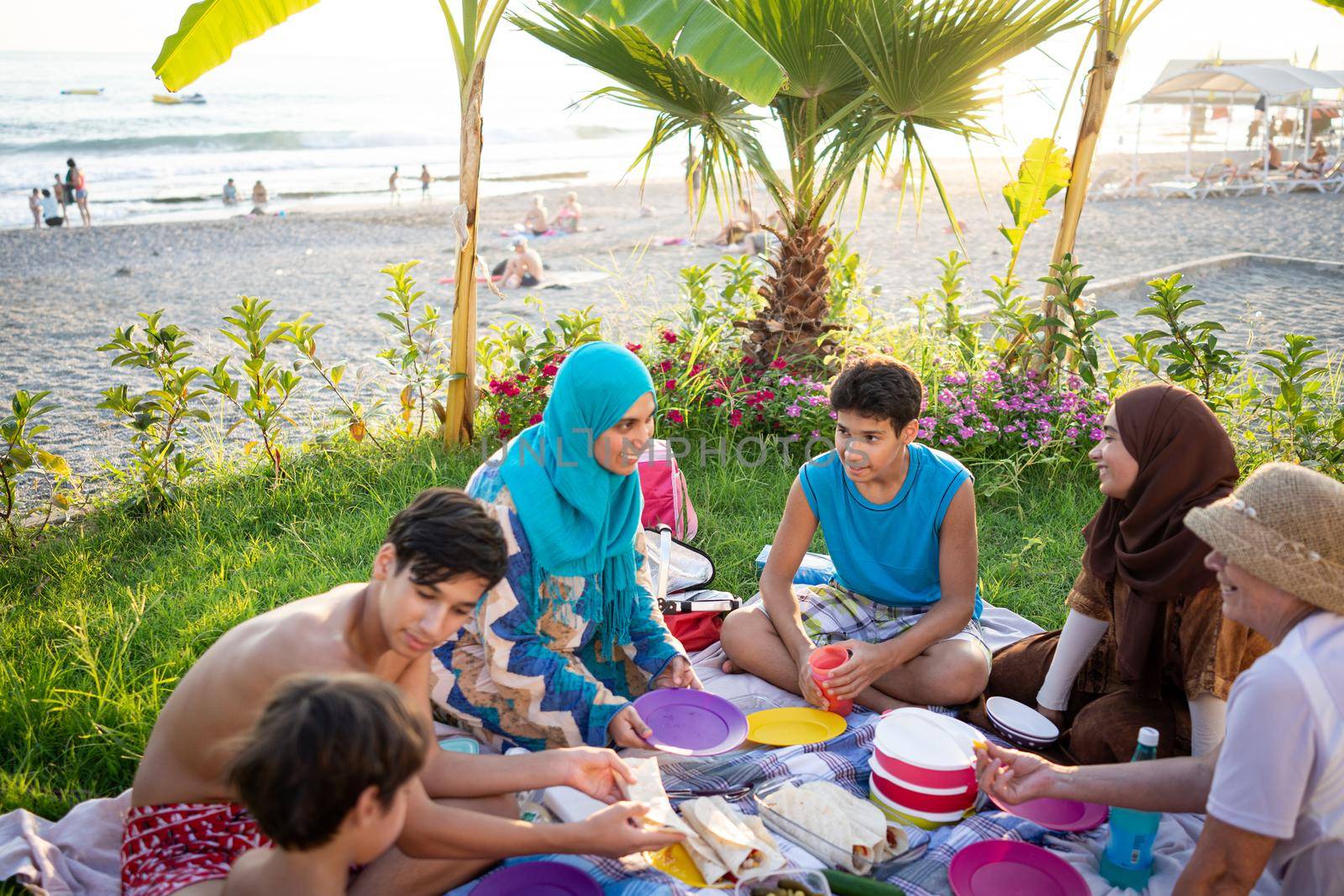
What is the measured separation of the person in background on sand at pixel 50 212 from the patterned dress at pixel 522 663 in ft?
56.9

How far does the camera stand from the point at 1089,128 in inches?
198

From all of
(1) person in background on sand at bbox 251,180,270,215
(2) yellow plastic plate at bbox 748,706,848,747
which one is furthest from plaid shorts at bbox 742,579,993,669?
(1) person in background on sand at bbox 251,180,270,215

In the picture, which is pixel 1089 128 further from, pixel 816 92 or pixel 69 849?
pixel 69 849

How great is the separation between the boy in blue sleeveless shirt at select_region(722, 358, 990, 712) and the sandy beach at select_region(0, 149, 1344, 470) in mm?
3581

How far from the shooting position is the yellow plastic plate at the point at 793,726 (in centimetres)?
290

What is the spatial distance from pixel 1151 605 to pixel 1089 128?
10.7 ft

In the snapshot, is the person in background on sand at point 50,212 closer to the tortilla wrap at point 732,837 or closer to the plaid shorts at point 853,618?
the plaid shorts at point 853,618

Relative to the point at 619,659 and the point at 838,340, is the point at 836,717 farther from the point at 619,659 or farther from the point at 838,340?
the point at 838,340

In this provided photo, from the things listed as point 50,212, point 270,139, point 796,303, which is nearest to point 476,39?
point 796,303

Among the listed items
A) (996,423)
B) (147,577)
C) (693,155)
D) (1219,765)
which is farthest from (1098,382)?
(147,577)

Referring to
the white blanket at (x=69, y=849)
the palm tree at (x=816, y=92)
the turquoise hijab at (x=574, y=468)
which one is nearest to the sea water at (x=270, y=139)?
the palm tree at (x=816, y=92)

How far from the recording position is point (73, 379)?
7.61m

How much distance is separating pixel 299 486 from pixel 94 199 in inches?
754

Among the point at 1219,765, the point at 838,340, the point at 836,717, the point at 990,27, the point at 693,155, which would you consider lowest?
the point at 836,717
